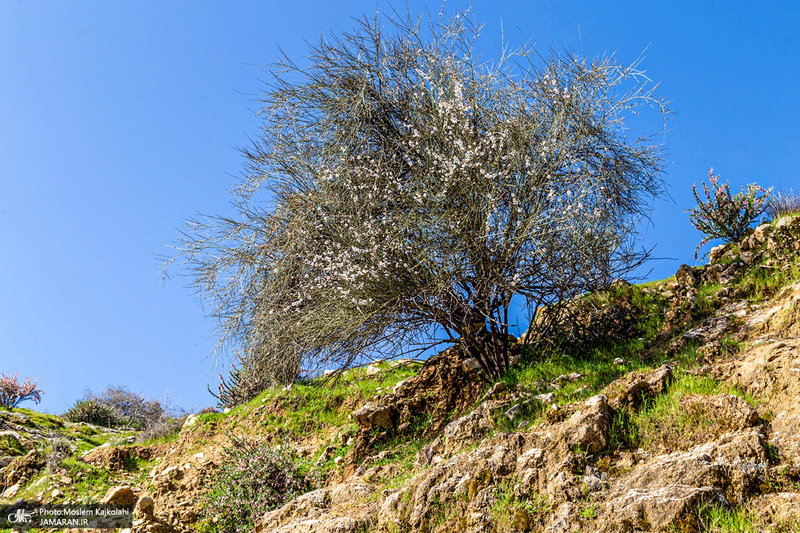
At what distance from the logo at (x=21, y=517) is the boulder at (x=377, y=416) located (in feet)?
14.8

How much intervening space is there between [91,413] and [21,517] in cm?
1043

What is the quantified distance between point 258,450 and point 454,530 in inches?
161

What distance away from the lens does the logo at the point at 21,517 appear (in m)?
7.17

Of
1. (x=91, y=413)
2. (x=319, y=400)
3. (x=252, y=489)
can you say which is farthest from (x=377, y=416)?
(x=91, y=413)

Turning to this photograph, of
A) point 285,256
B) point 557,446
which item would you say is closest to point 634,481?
point 557,446

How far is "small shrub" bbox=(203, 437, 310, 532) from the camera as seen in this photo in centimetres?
677

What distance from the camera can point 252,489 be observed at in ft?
22.8

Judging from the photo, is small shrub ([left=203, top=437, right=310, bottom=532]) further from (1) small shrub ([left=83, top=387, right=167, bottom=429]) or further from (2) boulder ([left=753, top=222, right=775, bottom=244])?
(1) small shrub ([left=83, top=387, right=167, bottom=429])

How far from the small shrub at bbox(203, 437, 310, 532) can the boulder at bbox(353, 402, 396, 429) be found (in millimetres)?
1068

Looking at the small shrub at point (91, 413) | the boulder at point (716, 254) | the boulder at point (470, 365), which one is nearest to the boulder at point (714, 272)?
the boulder at point (716, 254)

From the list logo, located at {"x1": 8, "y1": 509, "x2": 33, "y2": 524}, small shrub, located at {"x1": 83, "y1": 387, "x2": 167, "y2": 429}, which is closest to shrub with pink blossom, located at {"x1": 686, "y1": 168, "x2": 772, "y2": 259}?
logo, located at {"x1": 8, "y1": 509, "x2": 33, "y2": 524}

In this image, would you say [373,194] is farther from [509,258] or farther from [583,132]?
[583,132]

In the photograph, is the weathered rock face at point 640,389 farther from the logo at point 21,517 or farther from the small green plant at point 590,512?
the logo at point 21,517

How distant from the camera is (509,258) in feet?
23.1
